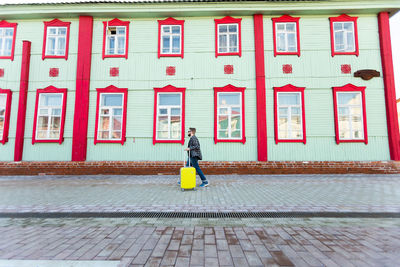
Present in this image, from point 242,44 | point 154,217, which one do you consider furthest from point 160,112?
point 154,217

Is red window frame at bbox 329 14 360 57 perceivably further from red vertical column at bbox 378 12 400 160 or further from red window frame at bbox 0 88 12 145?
red window frame at bbox 0 88 12 145

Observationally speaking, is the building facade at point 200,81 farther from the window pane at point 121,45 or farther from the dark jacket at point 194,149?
the dark jacket at point 194,149

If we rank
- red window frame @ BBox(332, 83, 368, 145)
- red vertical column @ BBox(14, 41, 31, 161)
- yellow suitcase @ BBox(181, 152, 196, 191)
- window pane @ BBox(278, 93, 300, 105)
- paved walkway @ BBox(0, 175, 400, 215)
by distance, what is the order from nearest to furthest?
1. paved walkway @ BBox(0, 175, 400, 215)
2. yellow suitcase @ BBox(181, 152, 196, 191)
3. red window frame @ BBox(332, 83, 368, 145)
4. red vertical column @ BBox(14, 41, 31, 161)
5. window pane @ BBox(278, 93, 300, 105)

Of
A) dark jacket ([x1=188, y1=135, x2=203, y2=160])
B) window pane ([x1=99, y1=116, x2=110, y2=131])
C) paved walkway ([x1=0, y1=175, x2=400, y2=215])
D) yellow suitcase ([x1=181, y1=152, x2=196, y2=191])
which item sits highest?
window pane ([x1=99, y1=116, x2=110, y2=131])

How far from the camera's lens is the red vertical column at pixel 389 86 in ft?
32.0

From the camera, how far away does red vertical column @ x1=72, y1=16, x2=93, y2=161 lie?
10.1m

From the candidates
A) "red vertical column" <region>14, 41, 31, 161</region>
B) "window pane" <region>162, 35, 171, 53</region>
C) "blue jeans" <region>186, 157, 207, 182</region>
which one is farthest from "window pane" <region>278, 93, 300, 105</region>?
"red vertical column" <region>14, 41, 31, 161</region>

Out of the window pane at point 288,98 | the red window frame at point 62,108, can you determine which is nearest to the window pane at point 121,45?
the red window frame at point 62,108

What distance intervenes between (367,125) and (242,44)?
7547mm

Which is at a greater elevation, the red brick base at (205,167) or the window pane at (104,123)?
the window pane at (104,123)

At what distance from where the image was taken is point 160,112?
10492mm

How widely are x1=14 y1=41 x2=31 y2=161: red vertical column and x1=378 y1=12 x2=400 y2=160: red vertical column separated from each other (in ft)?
60.9

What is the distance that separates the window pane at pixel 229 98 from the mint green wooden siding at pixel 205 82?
0.48m

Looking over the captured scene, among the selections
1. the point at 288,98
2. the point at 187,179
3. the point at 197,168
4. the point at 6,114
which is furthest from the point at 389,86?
the point at 6,114
